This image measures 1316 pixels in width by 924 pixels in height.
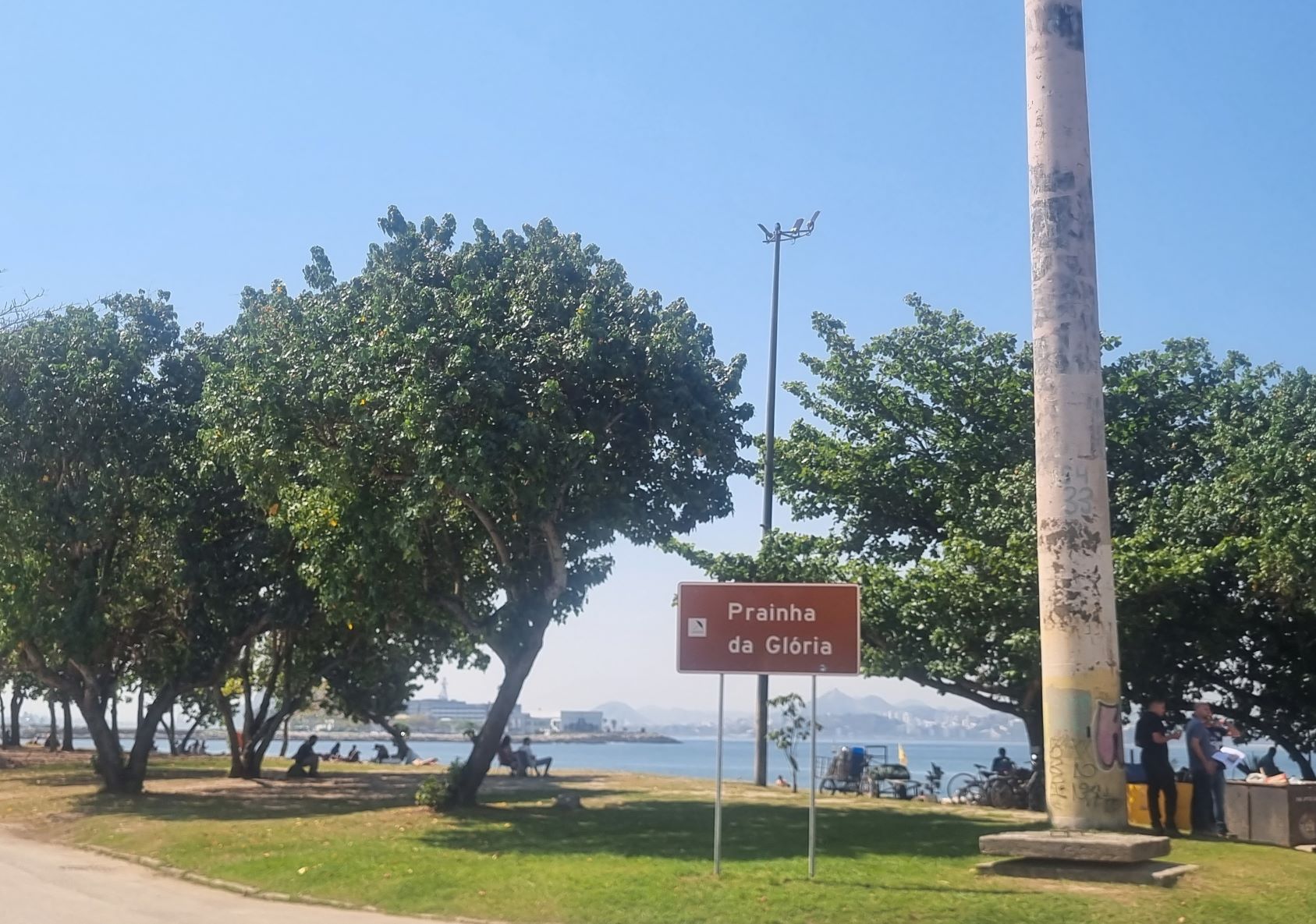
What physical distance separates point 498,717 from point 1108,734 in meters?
10.3

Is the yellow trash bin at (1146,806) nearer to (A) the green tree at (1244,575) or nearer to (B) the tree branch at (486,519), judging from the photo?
(A) the green tree at (1244,575)

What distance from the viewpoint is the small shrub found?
2044cm

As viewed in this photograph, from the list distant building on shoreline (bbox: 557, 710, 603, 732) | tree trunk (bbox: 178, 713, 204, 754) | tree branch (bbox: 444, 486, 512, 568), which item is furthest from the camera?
distant building on shoreline (bbox: 557, 710, 603, 732)

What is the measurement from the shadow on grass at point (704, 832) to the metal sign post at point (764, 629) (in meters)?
2.41

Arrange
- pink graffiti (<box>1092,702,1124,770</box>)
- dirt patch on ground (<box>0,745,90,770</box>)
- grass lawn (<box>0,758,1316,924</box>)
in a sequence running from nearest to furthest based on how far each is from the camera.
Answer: grass lawn (<box>0,758,1316,924</box>) < pink graffiti (<box>1092,702,1124,770</box>) < dirt patch on ground (<box>0,745,90,770</box>)

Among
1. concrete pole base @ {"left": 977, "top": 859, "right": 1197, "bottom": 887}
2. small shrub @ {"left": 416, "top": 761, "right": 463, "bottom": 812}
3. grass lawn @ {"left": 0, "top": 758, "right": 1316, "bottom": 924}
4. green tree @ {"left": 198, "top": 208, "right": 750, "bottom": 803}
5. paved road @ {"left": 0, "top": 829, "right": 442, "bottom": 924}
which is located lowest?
paved road @ {"left": 0, "top": 829, "right": 442, "bottom": 924}

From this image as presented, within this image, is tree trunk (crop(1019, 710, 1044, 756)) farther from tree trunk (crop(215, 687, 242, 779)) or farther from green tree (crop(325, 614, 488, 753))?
tree trunk (crop(215, 687, 242, 779))

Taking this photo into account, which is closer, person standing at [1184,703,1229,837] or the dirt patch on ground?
person standing at [1184,703,1229,837]

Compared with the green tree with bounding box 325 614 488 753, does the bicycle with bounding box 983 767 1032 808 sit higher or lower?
lower

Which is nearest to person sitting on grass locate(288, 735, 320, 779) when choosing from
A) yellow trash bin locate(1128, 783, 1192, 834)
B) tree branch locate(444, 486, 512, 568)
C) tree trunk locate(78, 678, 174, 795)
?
tree trunk locate(78, 678, 174, 795)

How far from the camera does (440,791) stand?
20.4 metres

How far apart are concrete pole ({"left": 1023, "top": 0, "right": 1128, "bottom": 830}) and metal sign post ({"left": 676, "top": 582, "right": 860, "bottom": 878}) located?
2.83 m

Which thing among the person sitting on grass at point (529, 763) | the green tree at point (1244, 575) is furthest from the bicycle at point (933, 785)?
the person sitting on grass at point (529, 763)

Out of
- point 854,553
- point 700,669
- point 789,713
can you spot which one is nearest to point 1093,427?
point 700,669
